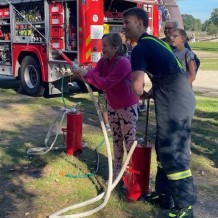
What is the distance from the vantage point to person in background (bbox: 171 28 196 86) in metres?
5.39

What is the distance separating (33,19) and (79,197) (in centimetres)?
677

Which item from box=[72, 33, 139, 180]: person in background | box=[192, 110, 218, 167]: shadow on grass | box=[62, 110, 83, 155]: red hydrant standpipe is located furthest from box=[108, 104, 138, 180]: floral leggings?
box=[192, 110, 218, 167]: shadow on grass

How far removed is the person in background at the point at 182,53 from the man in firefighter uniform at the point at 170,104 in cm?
173

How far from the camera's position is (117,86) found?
441cm

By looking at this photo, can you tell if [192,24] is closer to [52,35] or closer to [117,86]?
[52,35]

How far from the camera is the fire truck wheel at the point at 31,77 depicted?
10.5 metres

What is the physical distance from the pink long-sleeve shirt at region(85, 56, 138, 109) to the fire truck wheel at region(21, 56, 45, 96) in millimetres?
6033

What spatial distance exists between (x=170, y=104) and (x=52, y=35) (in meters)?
6.66

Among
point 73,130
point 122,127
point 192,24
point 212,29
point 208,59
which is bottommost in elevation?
point 73,130

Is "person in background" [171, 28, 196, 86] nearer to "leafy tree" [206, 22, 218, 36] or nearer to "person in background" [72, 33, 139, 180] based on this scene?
"person in background" [72, 33, 139, 180]

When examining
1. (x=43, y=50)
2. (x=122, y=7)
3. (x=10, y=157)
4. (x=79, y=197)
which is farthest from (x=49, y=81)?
(x=79, y=197)

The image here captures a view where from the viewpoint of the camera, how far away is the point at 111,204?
4.35 metres

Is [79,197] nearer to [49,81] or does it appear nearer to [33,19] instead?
[49,81]

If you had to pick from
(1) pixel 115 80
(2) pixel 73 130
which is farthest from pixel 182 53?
(2) pixel 73 130
